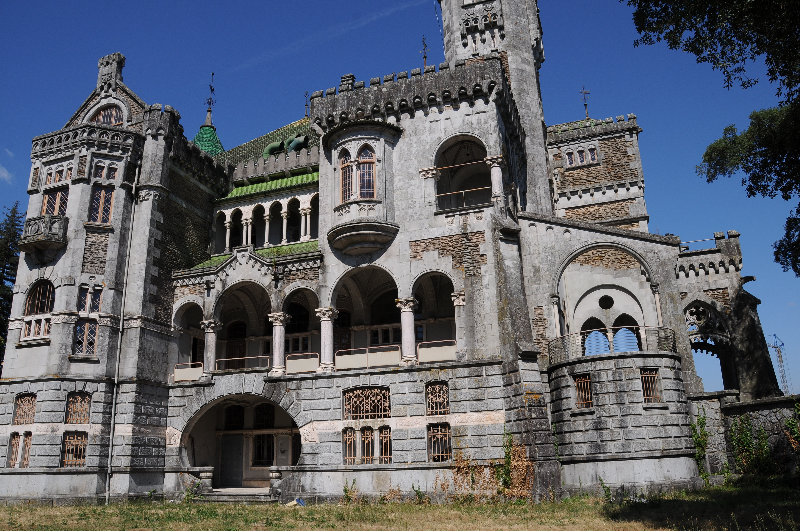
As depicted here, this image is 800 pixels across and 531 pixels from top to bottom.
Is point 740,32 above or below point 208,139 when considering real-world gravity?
below

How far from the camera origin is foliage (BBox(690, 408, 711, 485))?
25.8 meters

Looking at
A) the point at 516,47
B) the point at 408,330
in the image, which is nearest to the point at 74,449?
the point at 408,330

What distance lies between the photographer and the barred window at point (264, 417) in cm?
3369

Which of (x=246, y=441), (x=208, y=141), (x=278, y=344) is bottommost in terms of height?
(x=246, y=441)

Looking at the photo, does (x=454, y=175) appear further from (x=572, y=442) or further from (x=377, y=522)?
(x=377, y=522)

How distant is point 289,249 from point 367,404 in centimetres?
Result: 1017

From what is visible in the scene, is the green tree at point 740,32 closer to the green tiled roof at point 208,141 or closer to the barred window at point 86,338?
the barred window at point 86,338

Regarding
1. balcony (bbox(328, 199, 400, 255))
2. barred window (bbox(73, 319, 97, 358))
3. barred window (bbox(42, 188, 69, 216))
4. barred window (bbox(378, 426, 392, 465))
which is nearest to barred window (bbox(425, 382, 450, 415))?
barred window (bbox(378, 426, 392, 465))

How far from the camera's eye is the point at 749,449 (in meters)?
26.4

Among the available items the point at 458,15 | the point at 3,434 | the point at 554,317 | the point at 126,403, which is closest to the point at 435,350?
the point at 554,317

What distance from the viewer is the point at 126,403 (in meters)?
29.2

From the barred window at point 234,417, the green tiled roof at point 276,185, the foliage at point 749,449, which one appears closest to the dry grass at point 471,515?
the foliage at point 749,449

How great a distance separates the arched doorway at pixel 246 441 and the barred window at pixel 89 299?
24.2 ft

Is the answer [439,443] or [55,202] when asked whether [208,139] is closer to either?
[55,202]
